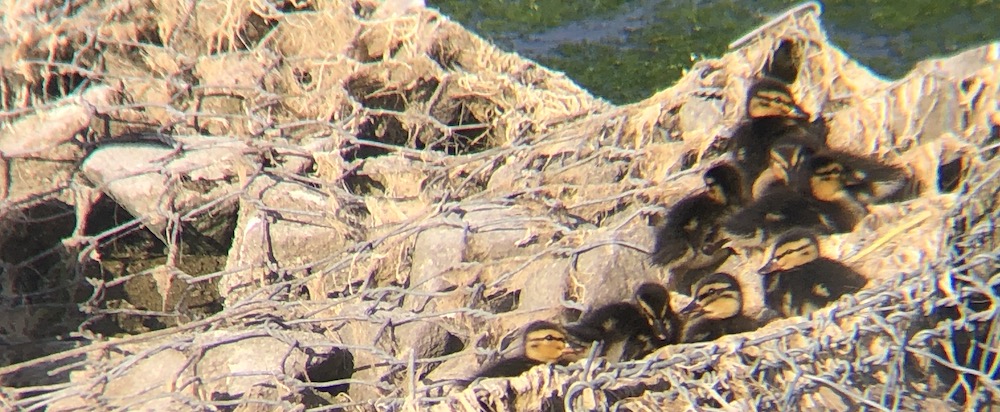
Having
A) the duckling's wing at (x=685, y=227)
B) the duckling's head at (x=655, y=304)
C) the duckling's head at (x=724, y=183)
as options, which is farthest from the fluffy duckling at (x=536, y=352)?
the duckling's head at (x=724, y=183)

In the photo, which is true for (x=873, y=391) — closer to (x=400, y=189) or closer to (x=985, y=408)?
(x=985, y=408)

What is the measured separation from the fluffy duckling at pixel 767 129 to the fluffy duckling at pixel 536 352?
589mm

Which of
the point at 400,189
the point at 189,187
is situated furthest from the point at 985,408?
the point at 189,187

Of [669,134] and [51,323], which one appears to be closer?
[669,134]

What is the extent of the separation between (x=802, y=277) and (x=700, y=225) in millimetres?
291

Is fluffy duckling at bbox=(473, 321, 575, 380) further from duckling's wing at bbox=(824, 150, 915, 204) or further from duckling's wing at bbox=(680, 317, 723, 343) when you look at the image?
duckling's wing at bbox=(824, 150, 915, 204)

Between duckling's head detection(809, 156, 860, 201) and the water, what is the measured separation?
9.67 feet

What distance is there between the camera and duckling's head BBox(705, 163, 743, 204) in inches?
88.6

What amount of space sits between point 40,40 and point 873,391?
2.71 meters

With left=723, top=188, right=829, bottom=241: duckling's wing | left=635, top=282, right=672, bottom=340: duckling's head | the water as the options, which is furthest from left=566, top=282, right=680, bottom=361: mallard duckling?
the water

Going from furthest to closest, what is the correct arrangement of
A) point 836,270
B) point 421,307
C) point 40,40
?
1. point 40,40
2. point 421,307
3. point 836,270

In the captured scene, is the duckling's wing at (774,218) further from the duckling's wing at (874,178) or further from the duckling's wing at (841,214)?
the duckling's wing at (874,178)

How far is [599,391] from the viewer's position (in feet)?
6.53

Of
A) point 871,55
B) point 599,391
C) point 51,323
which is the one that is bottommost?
point 51,323
